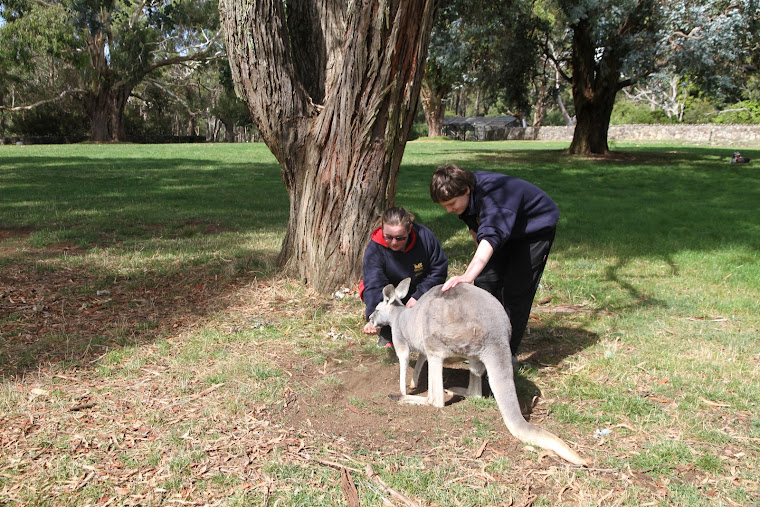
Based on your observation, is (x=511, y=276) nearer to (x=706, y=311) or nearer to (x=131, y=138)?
(x=706, y=311)

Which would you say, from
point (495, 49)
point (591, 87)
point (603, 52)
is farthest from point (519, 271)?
point (591, 87)

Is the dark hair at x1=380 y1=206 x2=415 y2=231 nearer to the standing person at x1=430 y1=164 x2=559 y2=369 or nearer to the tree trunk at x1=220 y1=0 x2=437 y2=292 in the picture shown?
the standing person at x1=430 y1=164 x2=559 y2=369

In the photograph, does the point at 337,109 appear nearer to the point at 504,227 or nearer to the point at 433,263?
the point at 433,263

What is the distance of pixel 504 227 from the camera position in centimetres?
411

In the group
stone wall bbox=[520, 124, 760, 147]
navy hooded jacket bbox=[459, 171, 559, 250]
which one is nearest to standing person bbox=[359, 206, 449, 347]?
navy hooded jacket bbox=[459, 171, 559, 250]

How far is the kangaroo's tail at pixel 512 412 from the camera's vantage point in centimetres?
357

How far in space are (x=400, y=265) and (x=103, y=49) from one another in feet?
134

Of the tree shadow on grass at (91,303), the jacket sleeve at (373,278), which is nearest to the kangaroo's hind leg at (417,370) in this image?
the jacket sleeve at (373,278)

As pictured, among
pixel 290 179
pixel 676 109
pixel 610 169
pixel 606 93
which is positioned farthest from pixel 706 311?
pixel 676 109

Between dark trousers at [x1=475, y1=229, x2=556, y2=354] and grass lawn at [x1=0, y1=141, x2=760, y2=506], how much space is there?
481 mm

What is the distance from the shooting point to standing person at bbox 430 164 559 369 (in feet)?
13.4

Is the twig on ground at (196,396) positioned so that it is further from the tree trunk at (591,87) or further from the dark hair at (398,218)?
the tree trunk at (591,87)

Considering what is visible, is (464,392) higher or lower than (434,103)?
lower

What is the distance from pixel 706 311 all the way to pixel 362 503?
4.56 meters
